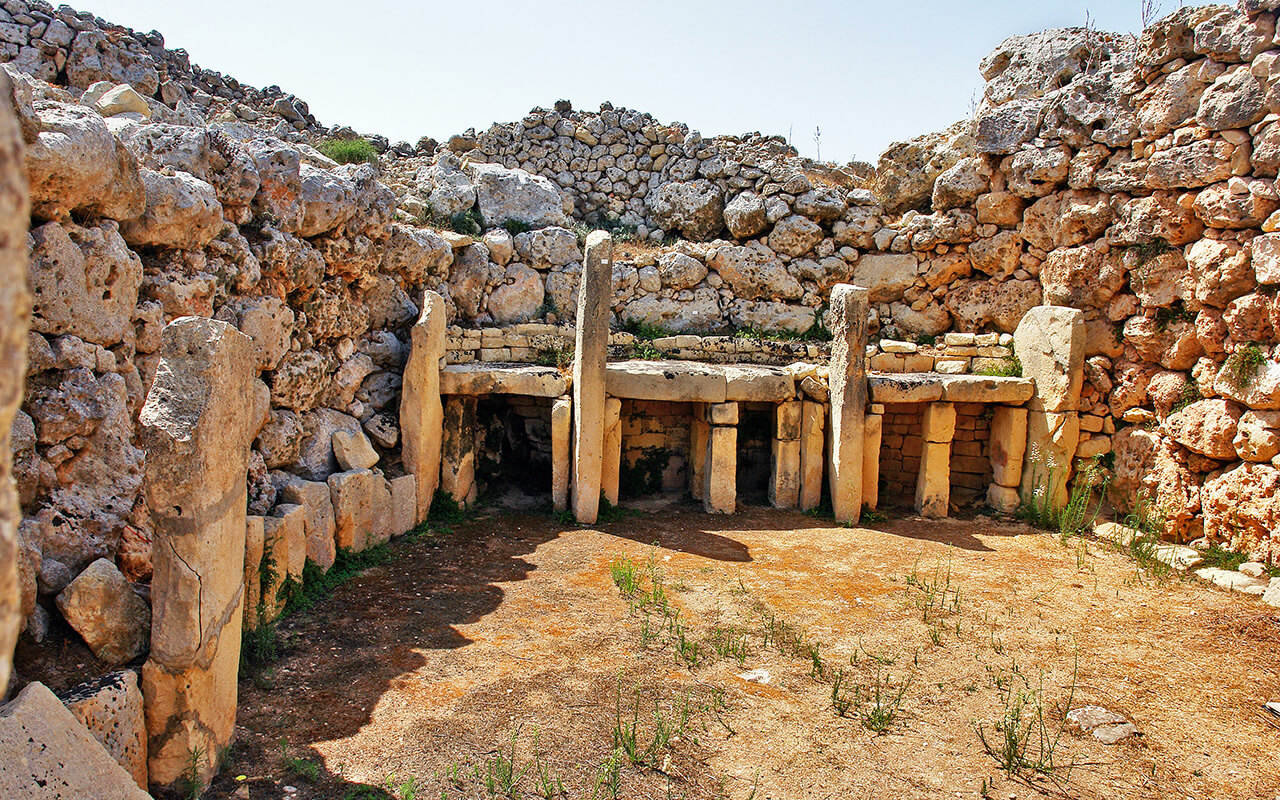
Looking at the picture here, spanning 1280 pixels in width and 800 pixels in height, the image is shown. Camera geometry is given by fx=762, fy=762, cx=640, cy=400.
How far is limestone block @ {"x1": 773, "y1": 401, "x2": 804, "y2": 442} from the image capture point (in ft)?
30.5

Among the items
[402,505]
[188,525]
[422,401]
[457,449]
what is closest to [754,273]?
[457,449]

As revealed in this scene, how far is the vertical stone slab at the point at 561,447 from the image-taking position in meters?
8.91

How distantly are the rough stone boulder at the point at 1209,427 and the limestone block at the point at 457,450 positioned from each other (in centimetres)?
797

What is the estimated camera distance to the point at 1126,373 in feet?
29.0

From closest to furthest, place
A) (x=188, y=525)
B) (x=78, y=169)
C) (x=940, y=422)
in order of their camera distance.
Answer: (x=188, y=525)
(x=78, y=169)
(x=940, y=422)

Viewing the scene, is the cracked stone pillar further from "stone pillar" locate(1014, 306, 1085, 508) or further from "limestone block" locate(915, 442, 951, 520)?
"stone pillar" locate(1014, 306, 1085, 508)

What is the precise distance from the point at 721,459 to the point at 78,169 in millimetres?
6746

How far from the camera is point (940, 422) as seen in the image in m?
9.22

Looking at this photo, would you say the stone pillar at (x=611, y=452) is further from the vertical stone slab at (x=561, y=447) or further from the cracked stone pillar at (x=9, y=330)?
the cracked stone pillar at (x=9, y=330)

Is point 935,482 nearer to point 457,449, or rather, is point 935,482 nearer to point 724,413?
point 724,413

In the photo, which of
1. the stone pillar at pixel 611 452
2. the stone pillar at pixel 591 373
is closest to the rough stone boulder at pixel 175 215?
the stone pillar at pixel 591 373

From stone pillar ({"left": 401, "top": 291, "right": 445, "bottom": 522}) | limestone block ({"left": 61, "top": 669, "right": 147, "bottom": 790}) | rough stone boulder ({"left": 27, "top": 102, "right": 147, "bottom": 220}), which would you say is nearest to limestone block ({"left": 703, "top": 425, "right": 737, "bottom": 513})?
stone pillar ({"left": 401, "top": 291, "right": 445, "bottom": 522})

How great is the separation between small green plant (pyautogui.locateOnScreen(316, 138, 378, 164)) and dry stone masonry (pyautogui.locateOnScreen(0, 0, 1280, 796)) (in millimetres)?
266

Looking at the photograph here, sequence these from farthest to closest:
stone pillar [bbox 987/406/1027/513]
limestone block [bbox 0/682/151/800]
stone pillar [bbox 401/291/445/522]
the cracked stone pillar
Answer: stone pillar [bbox 987/406/1027/513]
stone pillar [bbox 401/291/445/522]
limestone block [bbox 0/682/151/800]
the cracked stone pillar
